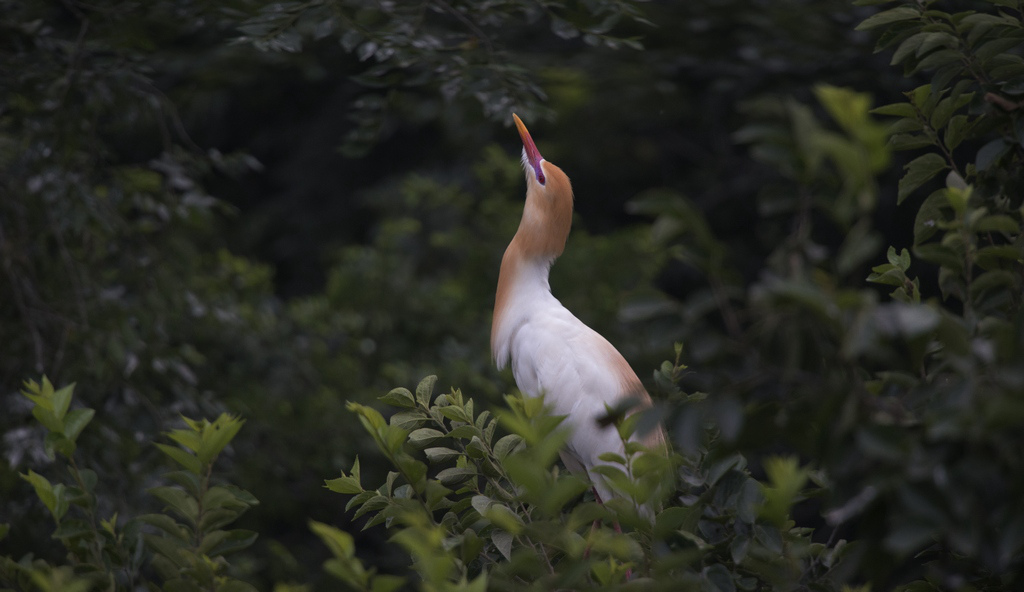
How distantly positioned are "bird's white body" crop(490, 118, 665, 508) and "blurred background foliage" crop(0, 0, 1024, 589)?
0.26 m

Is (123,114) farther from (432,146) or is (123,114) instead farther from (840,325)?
(432,146)

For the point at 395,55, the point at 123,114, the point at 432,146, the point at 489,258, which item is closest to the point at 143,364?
the point at 123,114

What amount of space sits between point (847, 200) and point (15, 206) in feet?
8.02

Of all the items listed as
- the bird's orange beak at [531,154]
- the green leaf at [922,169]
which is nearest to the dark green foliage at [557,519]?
the green leaf at [922,169]

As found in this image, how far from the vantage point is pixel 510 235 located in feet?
14.0

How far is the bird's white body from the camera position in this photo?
7.01 ft

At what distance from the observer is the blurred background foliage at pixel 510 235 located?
728 millimetres

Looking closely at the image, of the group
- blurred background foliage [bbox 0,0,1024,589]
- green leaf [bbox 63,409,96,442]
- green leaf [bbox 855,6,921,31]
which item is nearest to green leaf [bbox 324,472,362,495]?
green leaf [bbox 63,409,96,442]

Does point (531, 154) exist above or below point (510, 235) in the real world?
above

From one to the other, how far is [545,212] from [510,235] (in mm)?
1983

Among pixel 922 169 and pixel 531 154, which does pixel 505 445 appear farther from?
pixel 531 154

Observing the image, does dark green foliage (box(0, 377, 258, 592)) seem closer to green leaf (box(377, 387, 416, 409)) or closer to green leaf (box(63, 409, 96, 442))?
green leaf (box(63, 409, 96, 442))

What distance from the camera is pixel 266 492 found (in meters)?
3.80

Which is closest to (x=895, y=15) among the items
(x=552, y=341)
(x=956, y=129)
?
→ (x=956, y=129)
